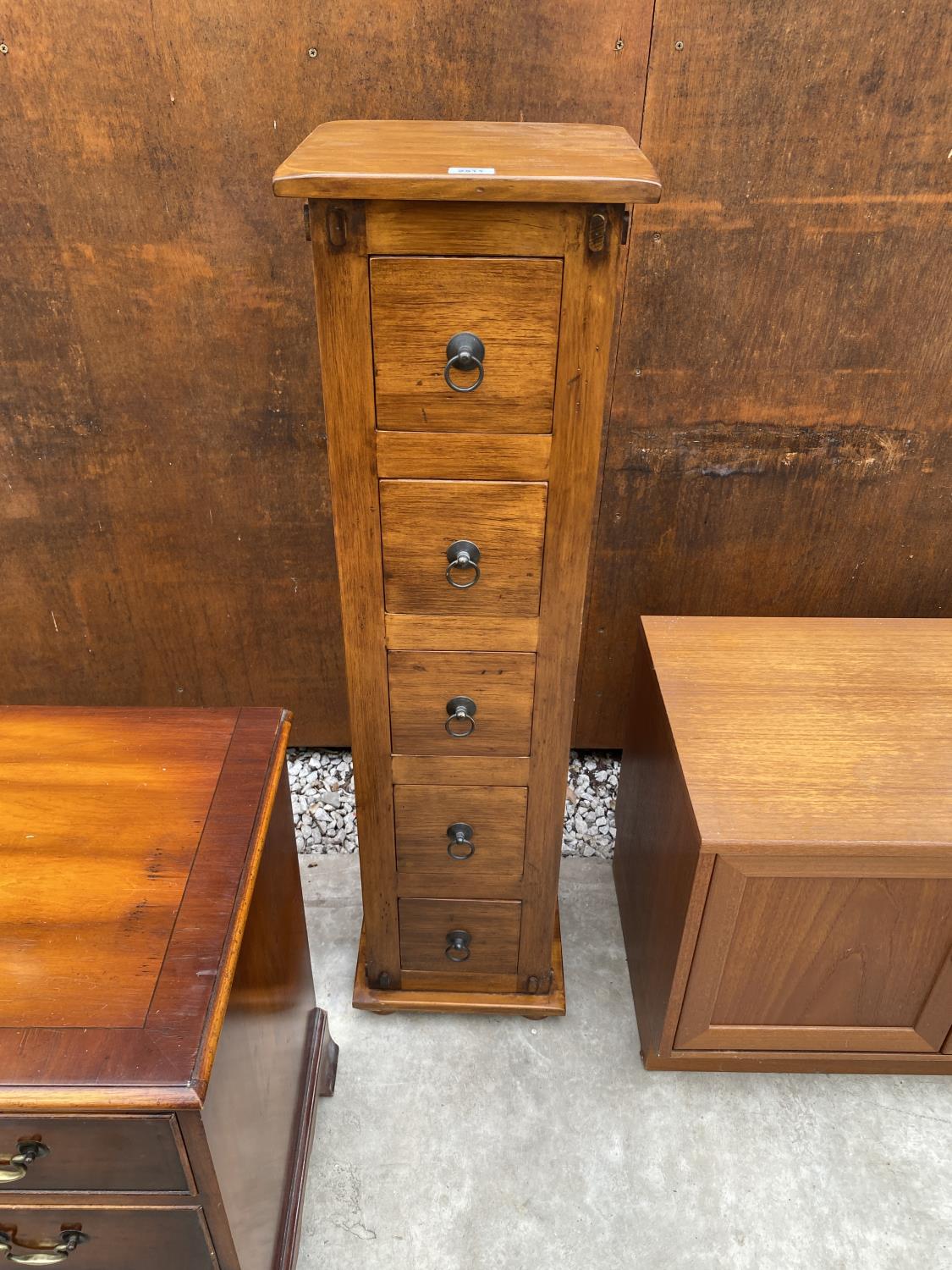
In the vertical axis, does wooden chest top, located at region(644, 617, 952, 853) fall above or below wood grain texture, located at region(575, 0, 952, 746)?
below

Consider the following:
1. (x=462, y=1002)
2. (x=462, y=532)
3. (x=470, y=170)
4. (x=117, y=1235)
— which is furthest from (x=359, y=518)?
(x=462, y=1002)

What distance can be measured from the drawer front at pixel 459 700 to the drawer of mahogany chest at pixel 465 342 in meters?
0.35

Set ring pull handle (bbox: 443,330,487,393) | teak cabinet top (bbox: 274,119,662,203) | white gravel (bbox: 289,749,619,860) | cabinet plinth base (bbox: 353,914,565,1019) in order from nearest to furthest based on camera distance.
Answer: teak cabinet top (bbox: 274,119,662,203), ring pull handle (bbox: 443,330,487,393), cabinet plinth base (bbox: 353,914,565,1019), white gravel (bbox: 289,749,619,860)

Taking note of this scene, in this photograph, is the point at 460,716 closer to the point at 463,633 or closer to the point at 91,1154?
the point at 463,633

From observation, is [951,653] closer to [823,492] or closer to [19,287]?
[823,492]

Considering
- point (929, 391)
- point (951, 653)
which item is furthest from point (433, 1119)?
point (929, 391)

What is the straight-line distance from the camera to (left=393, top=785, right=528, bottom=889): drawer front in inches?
56.9

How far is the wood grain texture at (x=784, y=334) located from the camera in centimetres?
144

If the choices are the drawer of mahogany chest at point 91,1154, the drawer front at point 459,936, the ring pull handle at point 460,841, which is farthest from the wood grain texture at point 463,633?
the drawer of mahogany chest at point 91,1154

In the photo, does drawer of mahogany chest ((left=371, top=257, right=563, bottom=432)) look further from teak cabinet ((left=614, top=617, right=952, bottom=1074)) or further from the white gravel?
the white gravel

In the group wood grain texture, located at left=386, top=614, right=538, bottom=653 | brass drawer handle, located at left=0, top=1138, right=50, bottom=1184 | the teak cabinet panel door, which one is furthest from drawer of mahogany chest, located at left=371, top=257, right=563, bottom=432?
brass drawer handle, located at left=0, top=1138, right=50, bottom=1184

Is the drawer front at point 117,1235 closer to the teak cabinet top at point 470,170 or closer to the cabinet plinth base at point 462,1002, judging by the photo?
the cabinet plinth base at point 462,1002

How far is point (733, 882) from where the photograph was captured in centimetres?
A: 133

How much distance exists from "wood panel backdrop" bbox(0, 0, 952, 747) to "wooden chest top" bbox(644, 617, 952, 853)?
306 mm
